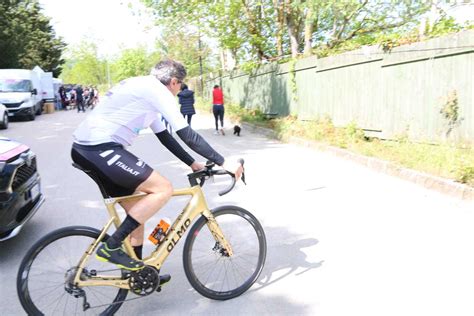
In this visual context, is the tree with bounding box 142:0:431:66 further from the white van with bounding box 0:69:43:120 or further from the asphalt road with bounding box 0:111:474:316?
the asphalt road with bounding box 0:111:474:316

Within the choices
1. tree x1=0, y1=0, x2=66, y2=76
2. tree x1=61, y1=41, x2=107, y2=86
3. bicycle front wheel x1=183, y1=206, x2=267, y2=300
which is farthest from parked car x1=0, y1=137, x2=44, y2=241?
tree x1=61, y1=41, x2=107, y2=86

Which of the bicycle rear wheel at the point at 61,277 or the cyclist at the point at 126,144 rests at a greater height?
the cyclist at the point at 126,144

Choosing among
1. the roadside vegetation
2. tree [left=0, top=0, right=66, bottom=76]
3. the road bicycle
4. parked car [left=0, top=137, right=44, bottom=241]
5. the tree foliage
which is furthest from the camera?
tree [left=0, top=0, right=66, bottom=76]

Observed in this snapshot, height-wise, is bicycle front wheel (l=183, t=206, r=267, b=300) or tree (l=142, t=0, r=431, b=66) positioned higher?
tree (l=142, t=0, r=431, b=66)

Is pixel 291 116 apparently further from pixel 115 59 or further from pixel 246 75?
pixel 115 59

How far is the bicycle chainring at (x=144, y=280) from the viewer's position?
3371 millimetres

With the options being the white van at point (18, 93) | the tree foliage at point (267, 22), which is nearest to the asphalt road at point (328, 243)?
the tree foliage at point (267, 22)

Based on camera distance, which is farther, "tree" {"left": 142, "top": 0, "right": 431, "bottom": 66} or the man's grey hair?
"tree" {"left": 142, "top": 0, "right": 431, "bottom": 66}

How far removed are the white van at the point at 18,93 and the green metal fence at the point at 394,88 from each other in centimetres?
1443

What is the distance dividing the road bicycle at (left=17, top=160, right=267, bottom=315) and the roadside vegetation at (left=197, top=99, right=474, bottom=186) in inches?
169

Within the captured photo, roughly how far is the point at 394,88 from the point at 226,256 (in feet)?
26.4

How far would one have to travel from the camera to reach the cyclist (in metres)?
3.19

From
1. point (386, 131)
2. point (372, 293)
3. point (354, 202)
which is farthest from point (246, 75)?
point (372, 293)

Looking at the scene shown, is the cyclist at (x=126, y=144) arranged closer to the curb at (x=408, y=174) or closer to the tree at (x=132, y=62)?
the curb at (x=408, y=174)
